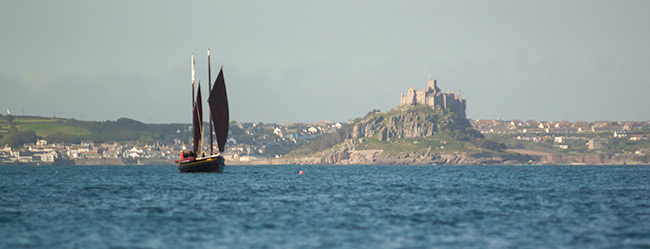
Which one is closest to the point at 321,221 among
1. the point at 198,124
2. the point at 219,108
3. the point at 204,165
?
the point at 219,108

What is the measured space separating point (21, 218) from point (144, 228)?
776 centimetres

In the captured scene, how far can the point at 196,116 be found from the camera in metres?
93.9

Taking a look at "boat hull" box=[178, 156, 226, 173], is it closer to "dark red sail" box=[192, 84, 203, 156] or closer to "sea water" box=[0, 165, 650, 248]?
"dark red sail" box=[192, 84, 203, 156]

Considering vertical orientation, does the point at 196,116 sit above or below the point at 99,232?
above

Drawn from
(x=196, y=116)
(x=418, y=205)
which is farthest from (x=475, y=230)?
(x=196, y=116)

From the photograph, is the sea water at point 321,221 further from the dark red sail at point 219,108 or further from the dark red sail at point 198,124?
the dark red sail at point 198,124

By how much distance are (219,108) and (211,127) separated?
6095 mm

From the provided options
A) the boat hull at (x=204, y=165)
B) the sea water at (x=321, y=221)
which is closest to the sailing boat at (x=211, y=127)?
the boat hull at (x=204, y=165)

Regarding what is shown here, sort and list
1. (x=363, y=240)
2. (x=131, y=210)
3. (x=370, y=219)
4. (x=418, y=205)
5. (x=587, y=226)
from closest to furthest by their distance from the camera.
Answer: (x=363, y=240), (x=587, y=226), (x=370, y=219), (x=131, y=210), (x=418, y=205)

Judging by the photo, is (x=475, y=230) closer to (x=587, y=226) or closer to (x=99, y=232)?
(x=587, y=226)

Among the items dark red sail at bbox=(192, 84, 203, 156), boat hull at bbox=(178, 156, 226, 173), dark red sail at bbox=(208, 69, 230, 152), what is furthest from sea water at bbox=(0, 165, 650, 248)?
boat hull at bbox=(178, 156, 226, 173)

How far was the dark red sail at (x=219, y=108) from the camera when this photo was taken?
86.9m

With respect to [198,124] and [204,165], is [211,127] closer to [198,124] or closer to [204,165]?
[198,124]

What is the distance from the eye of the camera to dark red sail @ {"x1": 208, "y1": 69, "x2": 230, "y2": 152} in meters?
86.9
